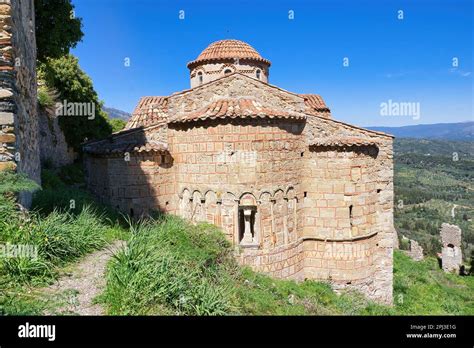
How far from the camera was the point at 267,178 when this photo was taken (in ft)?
34.4

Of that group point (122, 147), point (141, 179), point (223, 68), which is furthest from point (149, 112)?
point (223, 68)

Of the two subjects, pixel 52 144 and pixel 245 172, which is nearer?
pixel 245 172

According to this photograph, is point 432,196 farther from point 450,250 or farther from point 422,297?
point 422,297

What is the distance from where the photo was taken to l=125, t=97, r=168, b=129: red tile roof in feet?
41.9

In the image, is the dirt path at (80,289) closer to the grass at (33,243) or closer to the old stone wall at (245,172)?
the grass at (33,243)

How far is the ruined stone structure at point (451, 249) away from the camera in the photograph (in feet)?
83.9

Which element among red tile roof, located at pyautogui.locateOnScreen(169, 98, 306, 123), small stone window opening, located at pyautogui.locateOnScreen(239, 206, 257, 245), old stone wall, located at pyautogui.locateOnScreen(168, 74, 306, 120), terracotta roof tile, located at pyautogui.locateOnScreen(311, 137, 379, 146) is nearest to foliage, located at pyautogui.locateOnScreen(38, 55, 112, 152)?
old stone wall, located at pyautogui.locateOnScreen(168, 74, 306, 120)

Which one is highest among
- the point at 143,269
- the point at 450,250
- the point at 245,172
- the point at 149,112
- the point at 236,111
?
the point at 149,112

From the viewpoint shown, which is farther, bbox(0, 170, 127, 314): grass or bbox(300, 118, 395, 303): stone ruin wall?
bbox(300, 118, 395, 303): stone ruin wall

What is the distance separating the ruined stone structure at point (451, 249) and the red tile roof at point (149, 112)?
23085mm

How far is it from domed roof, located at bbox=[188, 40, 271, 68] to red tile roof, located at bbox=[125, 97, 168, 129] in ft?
15.6

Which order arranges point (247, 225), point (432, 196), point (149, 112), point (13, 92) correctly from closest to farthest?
point (13, 92) < point (247, 225) < point (149, 112) < point (432, 196)

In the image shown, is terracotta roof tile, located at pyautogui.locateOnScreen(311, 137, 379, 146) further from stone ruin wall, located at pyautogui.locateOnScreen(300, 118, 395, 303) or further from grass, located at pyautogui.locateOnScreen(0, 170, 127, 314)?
grass, located at pyautogui.locateOnScreen(0, 170, 127, 314)

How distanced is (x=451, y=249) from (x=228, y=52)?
2140 cm
